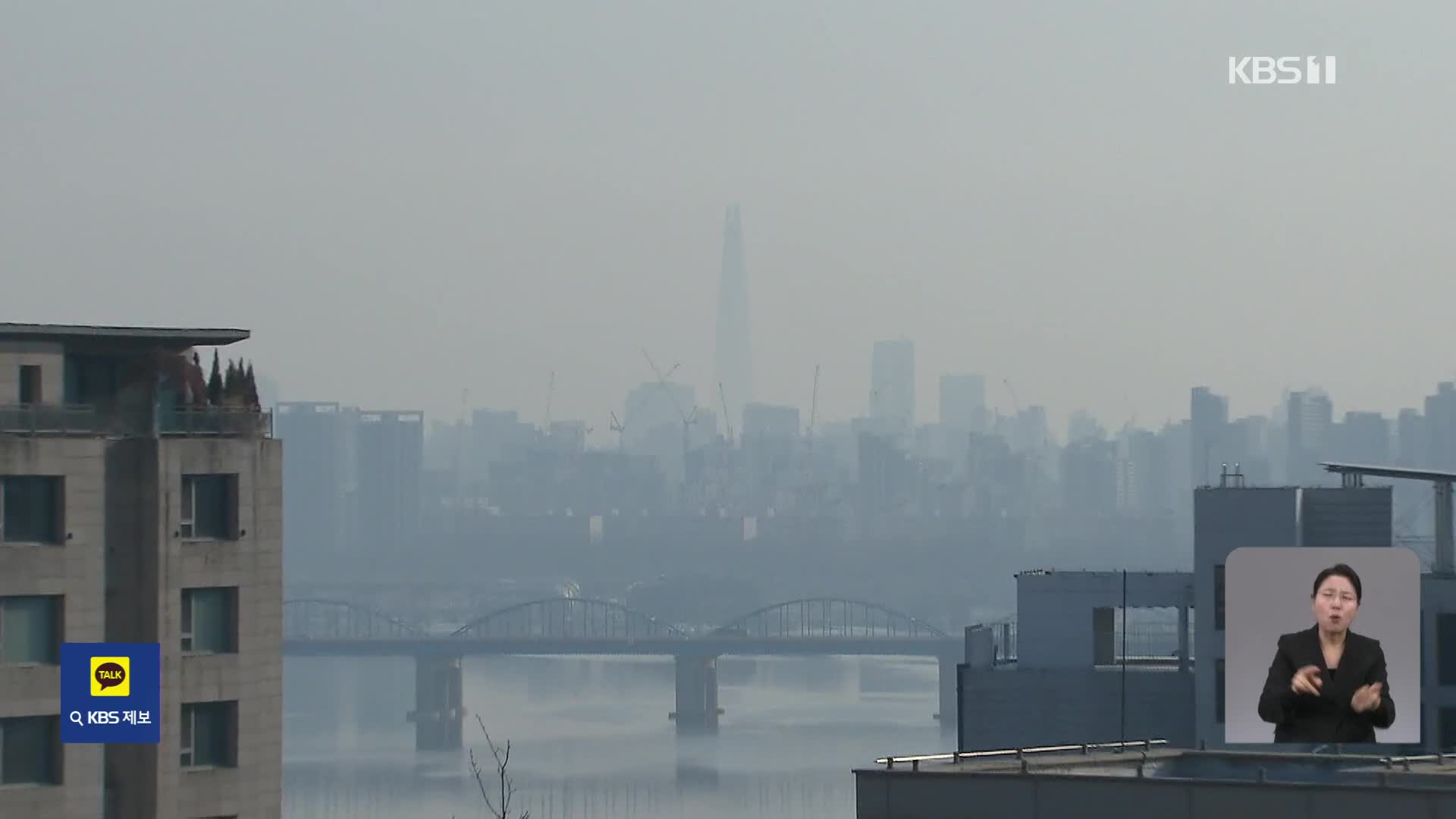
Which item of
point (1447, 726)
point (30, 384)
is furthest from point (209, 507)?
point (1447, 726)

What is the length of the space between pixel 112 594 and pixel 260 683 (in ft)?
10.8

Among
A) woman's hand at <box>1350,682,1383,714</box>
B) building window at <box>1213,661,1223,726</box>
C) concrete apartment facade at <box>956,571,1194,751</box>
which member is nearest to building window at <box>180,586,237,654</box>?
woman's hand at <box>1350,682,1383,714</box>

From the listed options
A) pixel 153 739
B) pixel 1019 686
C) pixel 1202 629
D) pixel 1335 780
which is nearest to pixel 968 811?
pixel 1335 780

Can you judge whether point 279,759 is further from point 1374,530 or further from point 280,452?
point 1374,530

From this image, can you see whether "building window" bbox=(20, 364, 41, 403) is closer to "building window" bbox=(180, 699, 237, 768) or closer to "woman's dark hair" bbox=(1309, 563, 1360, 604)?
"building window" bbox=(180, 699, 237, 768)

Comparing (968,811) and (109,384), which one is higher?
(109,384)

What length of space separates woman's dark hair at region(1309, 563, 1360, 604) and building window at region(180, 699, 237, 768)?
818 inches

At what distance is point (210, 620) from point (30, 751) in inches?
167

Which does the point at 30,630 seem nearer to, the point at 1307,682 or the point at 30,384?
the point at 30,384

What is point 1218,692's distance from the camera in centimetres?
6844

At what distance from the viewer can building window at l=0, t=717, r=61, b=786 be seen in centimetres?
4312

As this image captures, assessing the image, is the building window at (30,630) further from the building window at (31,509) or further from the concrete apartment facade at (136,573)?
the building window at (31,509)

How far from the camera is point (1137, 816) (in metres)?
25.6

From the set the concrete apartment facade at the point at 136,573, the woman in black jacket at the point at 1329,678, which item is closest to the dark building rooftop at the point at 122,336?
the concrete apartment facade at the point at 136,573
